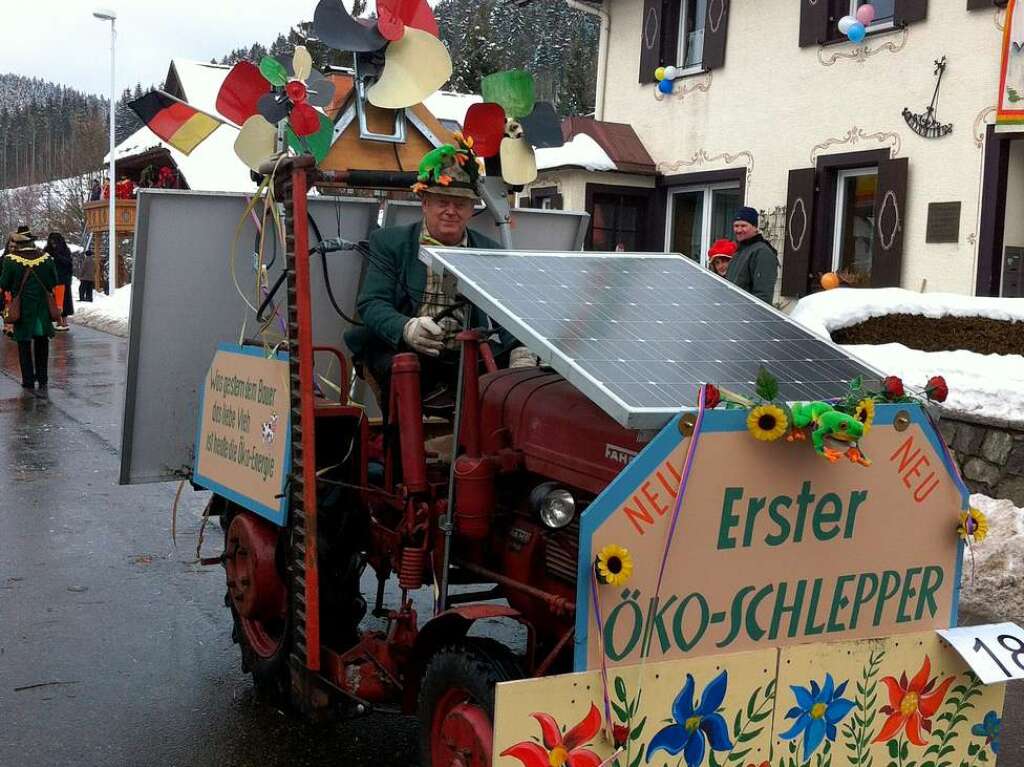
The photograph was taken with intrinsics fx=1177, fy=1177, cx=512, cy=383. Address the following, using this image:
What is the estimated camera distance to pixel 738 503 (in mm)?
2820

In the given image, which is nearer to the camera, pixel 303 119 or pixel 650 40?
pixel 303 119

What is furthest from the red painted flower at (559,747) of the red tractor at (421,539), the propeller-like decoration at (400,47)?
the propeller-like decoration at (400,47)

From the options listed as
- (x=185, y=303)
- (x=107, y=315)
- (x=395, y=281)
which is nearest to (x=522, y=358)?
(x=395, y=281)

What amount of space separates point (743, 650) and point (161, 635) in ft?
10.6

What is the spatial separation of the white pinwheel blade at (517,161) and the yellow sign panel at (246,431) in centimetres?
121

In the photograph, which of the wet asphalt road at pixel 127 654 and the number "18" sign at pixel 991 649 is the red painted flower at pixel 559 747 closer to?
the number "18" sign at pixel 991 649

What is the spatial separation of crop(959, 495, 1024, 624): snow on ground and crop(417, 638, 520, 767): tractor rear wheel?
10.6 feet

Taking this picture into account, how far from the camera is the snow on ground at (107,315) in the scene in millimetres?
25750

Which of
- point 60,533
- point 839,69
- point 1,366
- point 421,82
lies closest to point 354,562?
point 421,82

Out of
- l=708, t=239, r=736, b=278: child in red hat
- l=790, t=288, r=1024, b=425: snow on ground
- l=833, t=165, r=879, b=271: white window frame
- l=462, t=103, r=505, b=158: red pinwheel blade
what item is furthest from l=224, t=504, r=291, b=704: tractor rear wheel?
l=833, t=165, r=879, b=271: white window frame

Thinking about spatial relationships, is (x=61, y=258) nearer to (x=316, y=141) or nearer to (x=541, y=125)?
(x=316, y=141)

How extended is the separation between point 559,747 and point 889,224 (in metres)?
11.0

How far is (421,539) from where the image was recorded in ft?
12.0

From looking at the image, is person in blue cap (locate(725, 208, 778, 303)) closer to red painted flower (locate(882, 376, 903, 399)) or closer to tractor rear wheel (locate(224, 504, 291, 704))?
tractor rear wheel (locate(224, 504, 291, 704))
